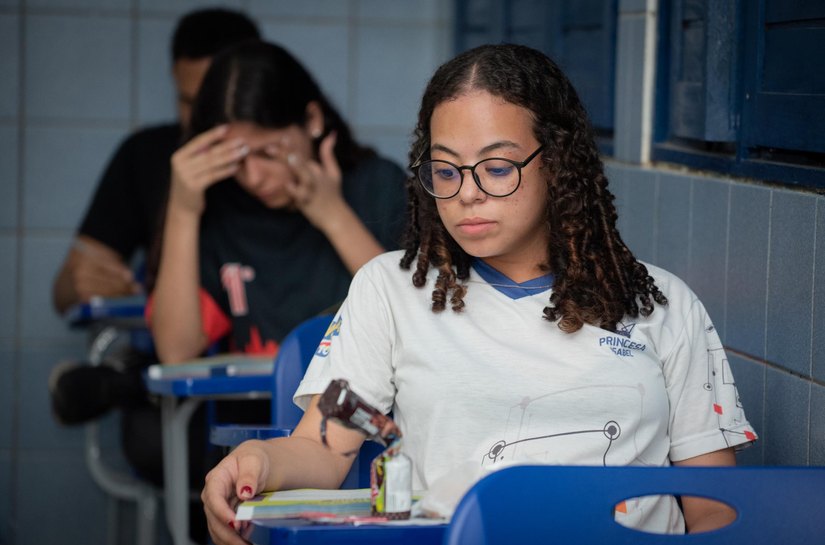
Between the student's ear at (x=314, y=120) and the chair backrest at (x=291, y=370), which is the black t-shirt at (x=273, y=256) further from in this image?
the chair backrest at (x=291, y=370)

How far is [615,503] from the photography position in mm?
1288

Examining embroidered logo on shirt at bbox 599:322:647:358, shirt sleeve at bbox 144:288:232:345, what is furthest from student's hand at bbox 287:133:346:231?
embroidered logo on shirt at bbox 599:322:647:358

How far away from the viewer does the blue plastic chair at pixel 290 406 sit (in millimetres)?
1828

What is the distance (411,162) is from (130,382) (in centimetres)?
154

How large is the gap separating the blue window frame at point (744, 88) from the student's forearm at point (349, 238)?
2.32 feet

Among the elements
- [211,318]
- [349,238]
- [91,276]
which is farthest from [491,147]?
[91,276]

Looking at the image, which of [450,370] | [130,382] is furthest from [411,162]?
[130,382]

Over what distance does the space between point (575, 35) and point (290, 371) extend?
1.49 meters

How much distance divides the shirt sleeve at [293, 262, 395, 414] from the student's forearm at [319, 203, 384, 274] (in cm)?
101

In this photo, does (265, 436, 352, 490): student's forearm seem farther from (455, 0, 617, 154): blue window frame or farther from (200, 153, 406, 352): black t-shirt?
(200, 153, 406, 352): black t-shirt

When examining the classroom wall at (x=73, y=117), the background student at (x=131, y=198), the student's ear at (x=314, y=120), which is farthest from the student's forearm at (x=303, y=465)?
the classroom wall at (x=73, y=117)

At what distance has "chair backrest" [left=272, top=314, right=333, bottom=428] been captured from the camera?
6.48 ft

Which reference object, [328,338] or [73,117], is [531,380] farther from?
[73,117]

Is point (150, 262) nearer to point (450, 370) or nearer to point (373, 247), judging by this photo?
point (373, 247)
